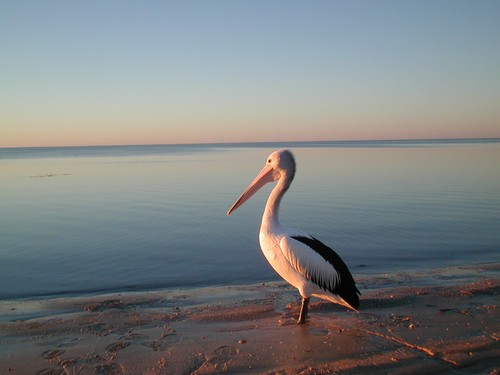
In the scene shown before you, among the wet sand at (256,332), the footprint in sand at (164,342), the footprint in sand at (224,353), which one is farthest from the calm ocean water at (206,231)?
the footprint in sand at (224,353)

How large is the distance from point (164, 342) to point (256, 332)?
3.17 feet

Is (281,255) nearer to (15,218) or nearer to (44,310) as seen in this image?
(44,310)

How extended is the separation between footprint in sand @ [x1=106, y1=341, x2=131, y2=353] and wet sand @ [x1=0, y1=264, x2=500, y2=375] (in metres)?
0.01

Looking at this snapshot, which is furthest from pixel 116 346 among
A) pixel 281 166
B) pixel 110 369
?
pixel 281 166

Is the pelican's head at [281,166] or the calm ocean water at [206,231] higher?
the pelican's head at [281,166]

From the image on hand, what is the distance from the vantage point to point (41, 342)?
4047 mm

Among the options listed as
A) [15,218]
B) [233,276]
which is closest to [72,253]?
[233,276]

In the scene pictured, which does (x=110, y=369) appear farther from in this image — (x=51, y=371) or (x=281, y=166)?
(x=281, y=166)

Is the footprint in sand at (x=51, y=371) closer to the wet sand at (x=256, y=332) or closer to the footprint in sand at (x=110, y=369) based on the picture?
the wet sand at (x=256, y=332)

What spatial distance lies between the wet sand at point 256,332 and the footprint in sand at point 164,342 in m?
0.01

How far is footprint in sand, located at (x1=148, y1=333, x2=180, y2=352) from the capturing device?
386cm

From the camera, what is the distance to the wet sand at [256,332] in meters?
3.51

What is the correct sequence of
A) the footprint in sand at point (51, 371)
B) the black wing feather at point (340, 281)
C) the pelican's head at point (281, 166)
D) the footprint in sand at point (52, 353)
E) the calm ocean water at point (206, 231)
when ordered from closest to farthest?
the footprint in sand at point (51, 371) < the footprint in sand at point (52, 353) < the black wing feather at point (340, 281) < the pelican's head at point (281, 166) < the calm ocean water at point (206, 231)

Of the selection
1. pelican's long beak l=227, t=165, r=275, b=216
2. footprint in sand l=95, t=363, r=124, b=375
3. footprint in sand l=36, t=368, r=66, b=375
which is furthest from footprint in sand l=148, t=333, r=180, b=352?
pelican's long beak l=227, t=165, r=275, b=216
